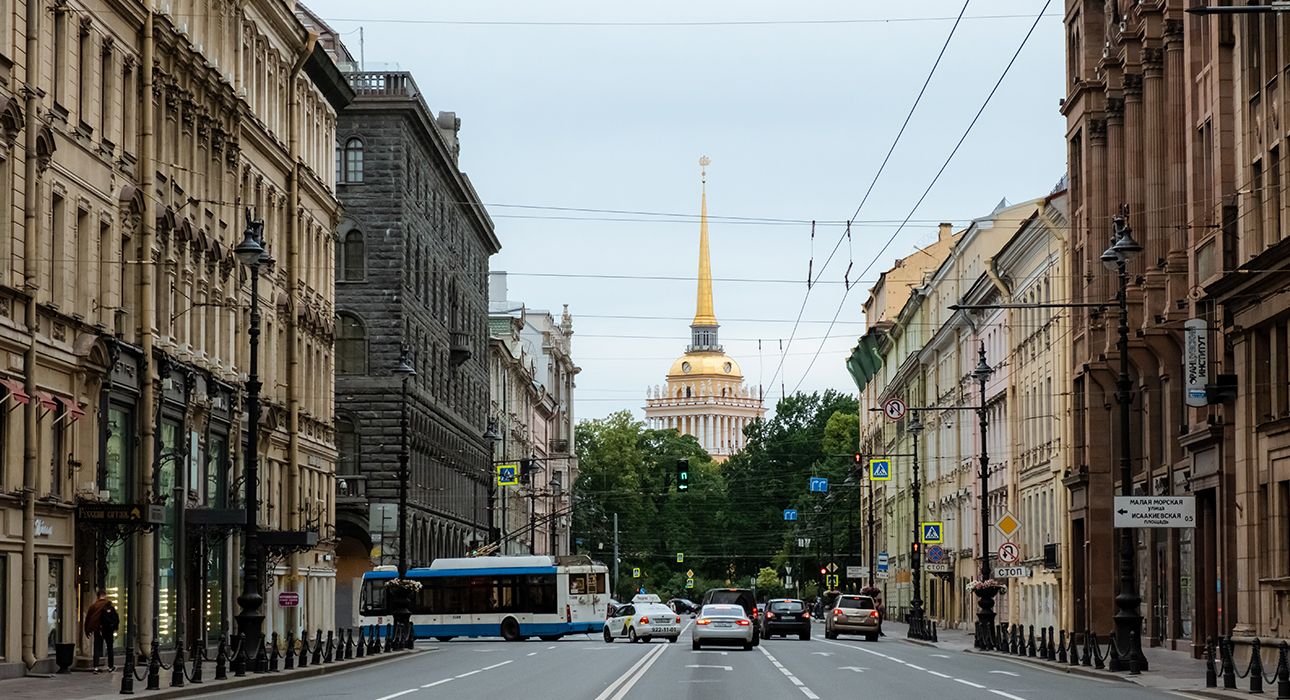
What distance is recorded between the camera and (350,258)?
7362 cm

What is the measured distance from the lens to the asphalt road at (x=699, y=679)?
27.1m

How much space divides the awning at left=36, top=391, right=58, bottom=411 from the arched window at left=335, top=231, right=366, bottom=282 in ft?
129

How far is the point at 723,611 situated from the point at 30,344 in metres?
24.2

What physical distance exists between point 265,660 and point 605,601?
35870 mm

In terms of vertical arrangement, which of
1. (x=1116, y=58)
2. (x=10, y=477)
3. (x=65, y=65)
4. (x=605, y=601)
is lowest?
(x=605, y=601)

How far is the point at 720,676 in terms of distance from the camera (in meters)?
33.3

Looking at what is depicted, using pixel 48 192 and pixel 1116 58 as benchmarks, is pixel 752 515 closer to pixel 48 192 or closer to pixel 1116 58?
pixel 1116 58

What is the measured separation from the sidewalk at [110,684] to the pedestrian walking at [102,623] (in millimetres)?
488

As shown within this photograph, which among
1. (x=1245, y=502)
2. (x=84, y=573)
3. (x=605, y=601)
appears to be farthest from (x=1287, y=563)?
(x=605, y=601)

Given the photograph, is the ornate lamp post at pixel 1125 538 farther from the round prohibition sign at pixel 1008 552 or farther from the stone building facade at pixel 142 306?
the stone building facade at pixel 142 306

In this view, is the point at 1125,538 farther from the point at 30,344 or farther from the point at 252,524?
the point at 30,344

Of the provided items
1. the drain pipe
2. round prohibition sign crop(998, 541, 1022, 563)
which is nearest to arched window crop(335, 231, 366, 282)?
round prohibition sign crop(998, 541, 1022, 563)

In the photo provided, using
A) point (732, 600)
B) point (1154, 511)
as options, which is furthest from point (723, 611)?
point (1154, 511)

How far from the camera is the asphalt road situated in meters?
27.1
